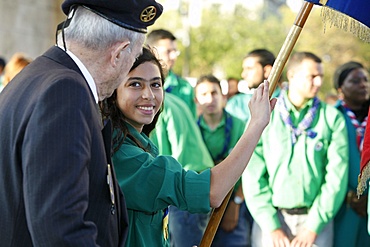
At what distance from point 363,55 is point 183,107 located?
124 ft

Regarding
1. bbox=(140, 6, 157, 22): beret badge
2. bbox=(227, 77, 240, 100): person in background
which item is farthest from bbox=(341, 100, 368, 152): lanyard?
bbox=(227, 77, 240, 100): person in background

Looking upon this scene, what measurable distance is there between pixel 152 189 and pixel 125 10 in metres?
0.90

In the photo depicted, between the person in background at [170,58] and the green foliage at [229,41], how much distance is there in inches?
1443

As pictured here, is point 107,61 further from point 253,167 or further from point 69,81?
point 253,167

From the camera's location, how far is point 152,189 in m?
3.52

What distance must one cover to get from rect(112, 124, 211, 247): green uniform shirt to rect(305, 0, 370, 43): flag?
116 centimetres

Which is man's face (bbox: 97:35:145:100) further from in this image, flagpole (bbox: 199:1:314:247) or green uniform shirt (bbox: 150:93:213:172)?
green uniform shirt (bbox: 150:93:213:172)

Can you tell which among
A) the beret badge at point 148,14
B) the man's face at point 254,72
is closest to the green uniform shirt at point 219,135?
the man's face at point 254,72

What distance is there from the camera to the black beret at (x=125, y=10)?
9.46 feet

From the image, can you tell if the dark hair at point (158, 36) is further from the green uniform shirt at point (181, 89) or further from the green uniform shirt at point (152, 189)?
the green uniform shirt at point (152, 189)

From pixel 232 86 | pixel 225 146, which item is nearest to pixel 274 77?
pixel 225 146

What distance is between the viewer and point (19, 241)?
8.86 feet

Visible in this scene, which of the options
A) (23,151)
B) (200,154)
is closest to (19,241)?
(23,151)

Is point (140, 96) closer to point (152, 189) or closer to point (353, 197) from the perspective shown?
point (152, 189)
